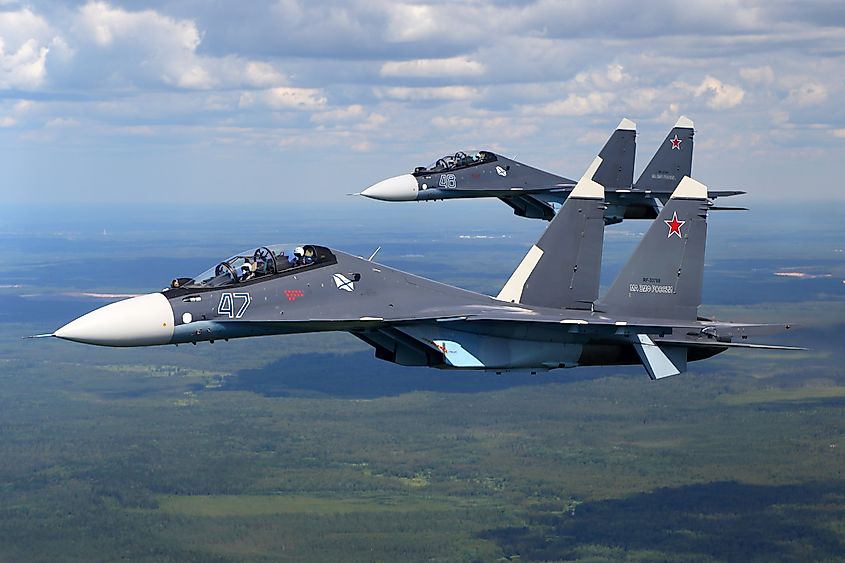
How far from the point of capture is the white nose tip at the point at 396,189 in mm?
46250

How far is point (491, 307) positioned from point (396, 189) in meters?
15.5

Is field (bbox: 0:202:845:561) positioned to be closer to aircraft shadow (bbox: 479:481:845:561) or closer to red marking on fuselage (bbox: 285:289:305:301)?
aircraft shadow (bbox: 479:481:845:561)

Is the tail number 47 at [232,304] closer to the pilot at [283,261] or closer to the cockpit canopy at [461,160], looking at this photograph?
the pilot at [283,261]

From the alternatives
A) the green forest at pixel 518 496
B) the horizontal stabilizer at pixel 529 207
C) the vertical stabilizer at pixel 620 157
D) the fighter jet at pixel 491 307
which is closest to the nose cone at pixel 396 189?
the horizontal stabilizer at pixel 529 207

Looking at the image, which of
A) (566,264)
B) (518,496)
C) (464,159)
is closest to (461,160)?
(464,159)

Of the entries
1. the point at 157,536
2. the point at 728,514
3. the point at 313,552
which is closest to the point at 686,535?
the point at 728,514

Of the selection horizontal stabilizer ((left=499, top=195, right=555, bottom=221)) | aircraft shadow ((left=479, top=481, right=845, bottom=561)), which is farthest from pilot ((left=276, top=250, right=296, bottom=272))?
aircraft shadow ((left=479, top=481, right=845, bottom=561))

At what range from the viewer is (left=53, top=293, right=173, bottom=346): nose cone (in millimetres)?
28422

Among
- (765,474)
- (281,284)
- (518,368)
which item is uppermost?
(281,284)

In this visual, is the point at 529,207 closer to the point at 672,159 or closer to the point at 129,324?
the point at 672,159

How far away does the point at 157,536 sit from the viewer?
179625 mm

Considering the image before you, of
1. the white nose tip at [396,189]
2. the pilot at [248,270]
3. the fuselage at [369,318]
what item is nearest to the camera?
the fuselage at [369,318]

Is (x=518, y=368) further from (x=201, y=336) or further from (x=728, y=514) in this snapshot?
(x=728, y=514)

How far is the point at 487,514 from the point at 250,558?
38.4m
